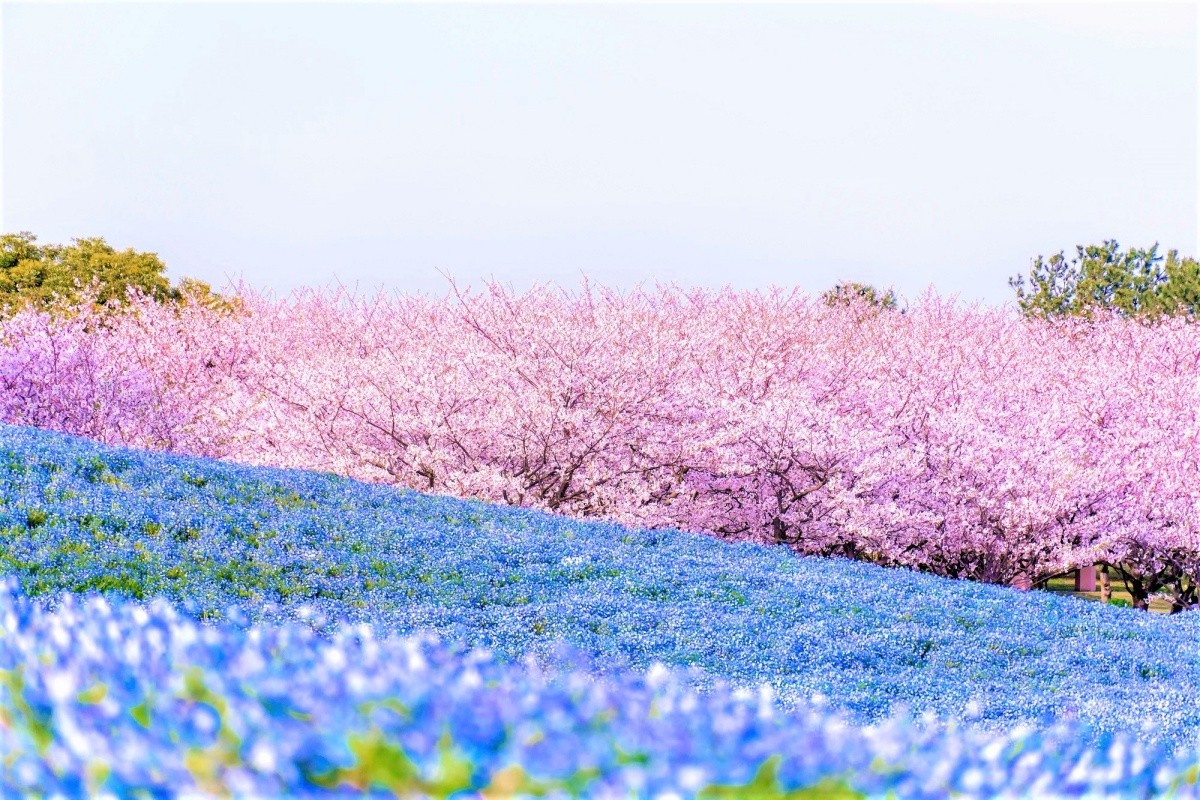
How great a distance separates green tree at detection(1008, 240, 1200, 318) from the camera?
35938mm

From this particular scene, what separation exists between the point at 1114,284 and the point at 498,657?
35.7 m

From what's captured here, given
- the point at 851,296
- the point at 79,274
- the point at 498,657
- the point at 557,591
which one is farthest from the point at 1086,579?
the point at 79,274

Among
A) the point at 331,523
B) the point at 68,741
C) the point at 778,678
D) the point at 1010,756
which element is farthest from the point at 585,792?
the point at 331,523

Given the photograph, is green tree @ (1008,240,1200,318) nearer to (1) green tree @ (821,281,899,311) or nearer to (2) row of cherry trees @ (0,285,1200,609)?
(1) green tree @ (821,281,899,311)

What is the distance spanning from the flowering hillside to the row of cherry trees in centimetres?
357

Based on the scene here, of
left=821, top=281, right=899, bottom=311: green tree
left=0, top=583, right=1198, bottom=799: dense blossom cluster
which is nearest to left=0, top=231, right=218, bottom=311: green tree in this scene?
left=821, top=281, right=899, bottom=311: green tree

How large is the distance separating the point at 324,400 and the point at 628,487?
482 cm

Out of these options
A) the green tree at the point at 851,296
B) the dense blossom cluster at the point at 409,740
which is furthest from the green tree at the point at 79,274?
the dense blossom cluster at the point at 409,740

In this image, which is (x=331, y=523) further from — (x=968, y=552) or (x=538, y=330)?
(x=968, y=552)

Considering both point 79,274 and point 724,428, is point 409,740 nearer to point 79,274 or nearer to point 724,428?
point 724,428

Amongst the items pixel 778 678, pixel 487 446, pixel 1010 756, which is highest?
pixel 487 446

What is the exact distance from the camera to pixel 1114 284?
37.9 meters

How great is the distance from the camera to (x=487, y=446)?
17.4 m

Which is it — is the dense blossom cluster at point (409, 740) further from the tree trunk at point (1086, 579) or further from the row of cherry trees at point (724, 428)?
the tree trunk at point (1086, 579)
